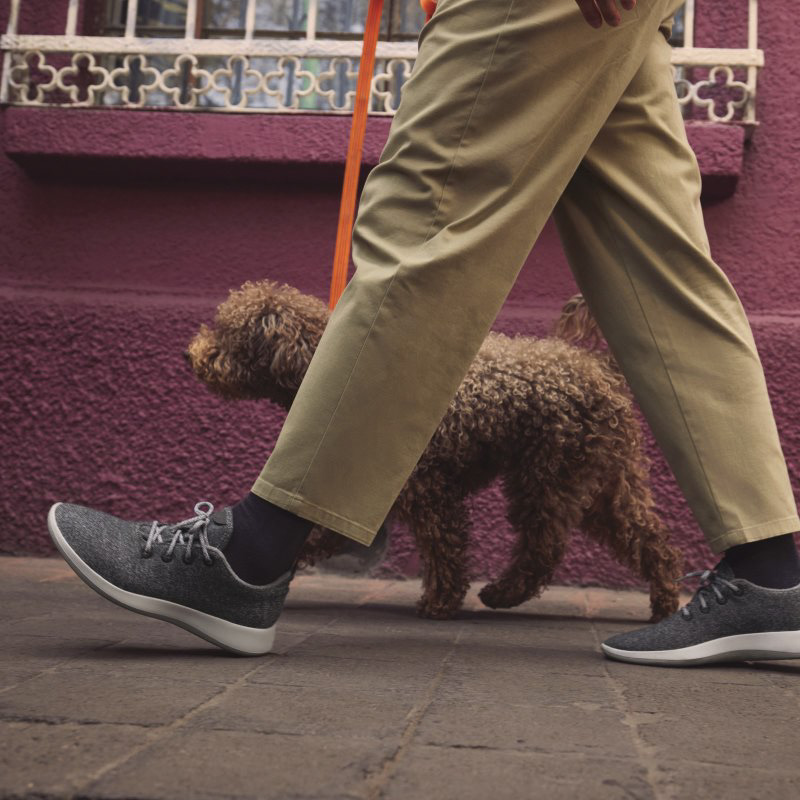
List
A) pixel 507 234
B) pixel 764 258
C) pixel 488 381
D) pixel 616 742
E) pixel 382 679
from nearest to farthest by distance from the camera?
pixel 616 742
pixel 382 679
pixel 507 234
pixel 488 381
pixel 764 258

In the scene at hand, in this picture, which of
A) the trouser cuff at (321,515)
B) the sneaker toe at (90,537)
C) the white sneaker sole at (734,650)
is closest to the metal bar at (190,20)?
the sneaker toe at (90,537)

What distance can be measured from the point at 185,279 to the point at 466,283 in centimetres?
248

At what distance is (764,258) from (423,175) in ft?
8.18

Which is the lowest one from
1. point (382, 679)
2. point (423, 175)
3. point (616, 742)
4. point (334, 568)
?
point (334, 568)

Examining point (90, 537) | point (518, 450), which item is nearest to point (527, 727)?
point (90, 537)

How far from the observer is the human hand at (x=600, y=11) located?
177 cm

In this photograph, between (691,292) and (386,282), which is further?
(691,292)

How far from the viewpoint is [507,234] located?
6.07ft

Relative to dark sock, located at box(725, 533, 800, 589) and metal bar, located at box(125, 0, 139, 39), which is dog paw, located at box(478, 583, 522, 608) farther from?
metal bar, located at box(125, 0, 139, 39)

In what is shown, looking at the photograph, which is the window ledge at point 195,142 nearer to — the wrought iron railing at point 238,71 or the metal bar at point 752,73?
the wrought iron railing at point 238,71

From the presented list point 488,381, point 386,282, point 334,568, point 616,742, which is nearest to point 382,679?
point 616,742

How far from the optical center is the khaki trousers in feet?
5.87

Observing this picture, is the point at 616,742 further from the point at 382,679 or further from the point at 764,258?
the point at 764,258

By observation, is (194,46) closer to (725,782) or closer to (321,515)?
(321,515)
